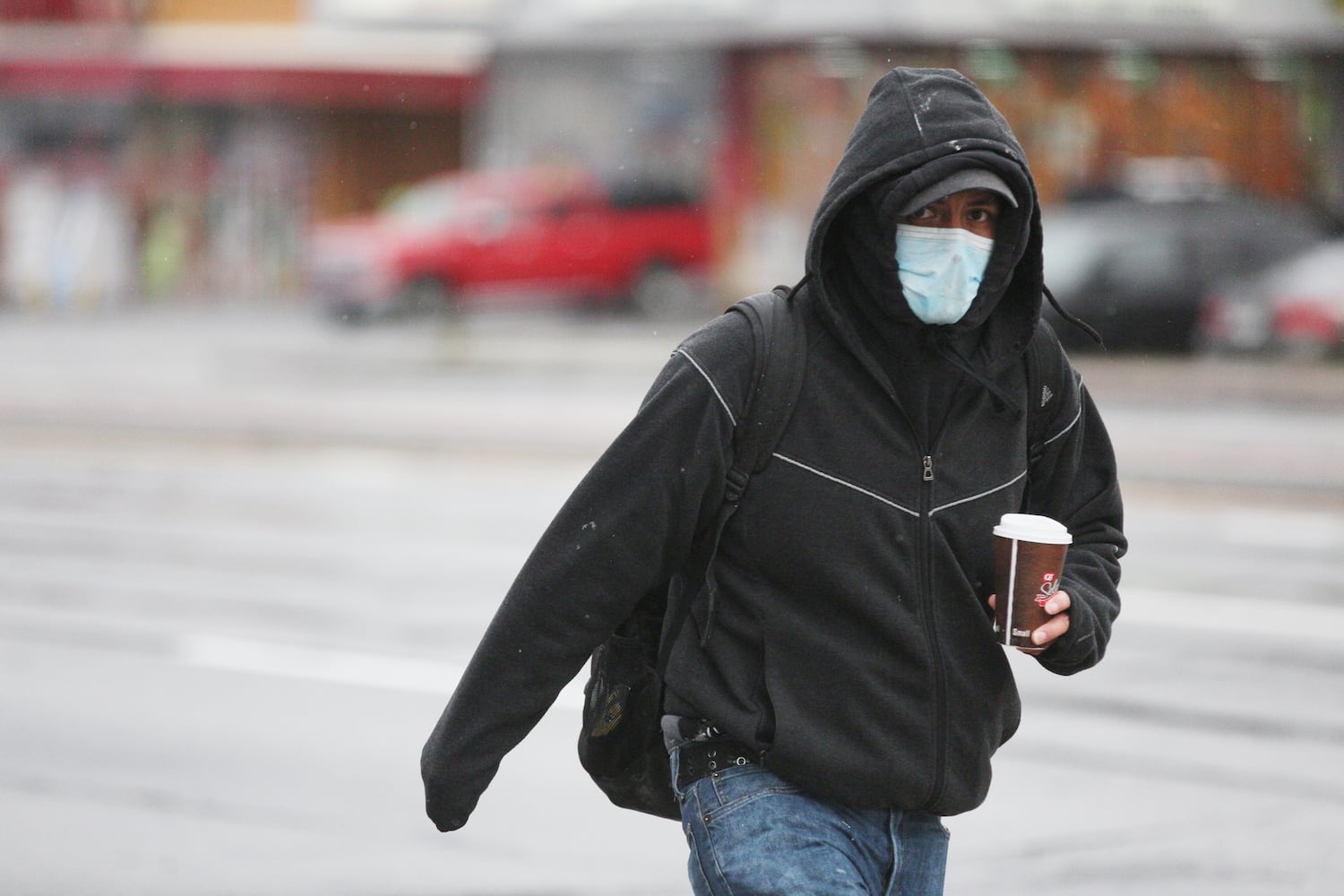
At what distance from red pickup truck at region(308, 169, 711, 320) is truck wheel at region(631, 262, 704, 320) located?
0.02m

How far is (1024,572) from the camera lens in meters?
2.53

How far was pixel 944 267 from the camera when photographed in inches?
102

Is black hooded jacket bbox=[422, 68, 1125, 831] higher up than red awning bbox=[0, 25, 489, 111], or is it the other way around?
red awning bbox=[0, 25, 489, 111]

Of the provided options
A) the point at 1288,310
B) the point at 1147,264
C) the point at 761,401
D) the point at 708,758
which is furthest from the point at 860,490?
the point at 1147,264

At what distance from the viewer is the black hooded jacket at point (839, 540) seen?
2.58m

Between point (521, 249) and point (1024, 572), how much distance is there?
23744 millimetres

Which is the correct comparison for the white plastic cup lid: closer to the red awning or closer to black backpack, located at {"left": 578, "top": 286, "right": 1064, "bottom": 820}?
black backpack, located at {"left": 578, "top": 286, "right": 1064, "bottom": 820}

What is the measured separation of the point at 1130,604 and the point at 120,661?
457cm

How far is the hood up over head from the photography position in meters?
2.56

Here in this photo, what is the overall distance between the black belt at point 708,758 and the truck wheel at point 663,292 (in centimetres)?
2461

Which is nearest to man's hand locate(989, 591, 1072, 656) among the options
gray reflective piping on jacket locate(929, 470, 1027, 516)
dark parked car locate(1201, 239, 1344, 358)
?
gray reflective piping on jacket locate(929, 470, 1027, 516)

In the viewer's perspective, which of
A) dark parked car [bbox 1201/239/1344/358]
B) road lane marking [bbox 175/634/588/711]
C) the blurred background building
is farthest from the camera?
the blurred background building

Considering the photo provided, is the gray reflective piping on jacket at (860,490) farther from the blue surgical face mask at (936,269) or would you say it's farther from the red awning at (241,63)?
the red awning at (241,63)

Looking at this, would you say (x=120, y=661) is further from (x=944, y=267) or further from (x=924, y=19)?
(x=924, y=19)
